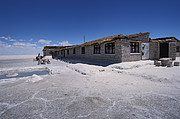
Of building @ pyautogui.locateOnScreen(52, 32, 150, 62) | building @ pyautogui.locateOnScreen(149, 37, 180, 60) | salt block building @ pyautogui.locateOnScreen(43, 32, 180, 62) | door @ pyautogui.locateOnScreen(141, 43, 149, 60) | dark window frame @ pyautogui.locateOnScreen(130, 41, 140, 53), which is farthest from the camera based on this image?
building @ pyautogui.locateOnScreen(149, 37, 180, 60)

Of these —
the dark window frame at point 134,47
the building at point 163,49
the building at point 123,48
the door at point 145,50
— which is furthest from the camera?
the building at point 163,49

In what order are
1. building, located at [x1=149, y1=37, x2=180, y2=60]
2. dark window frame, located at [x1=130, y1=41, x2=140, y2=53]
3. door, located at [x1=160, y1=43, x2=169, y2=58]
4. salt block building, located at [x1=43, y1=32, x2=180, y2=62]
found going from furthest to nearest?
door, located at [x1=160, y1=43, x2=169, y2=58] → building, located at [x1=149, y1=37, x2=180, y2=60] → dark window frame, located at [x1=130, y1=41, x2=140, y2=53] → salt block building, located at [x1=43, y1=32, x2=180, y2=62]

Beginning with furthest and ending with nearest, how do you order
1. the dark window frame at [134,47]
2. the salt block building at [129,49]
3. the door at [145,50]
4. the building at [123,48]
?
the door at [145,50] < the dark window frame at [134,47] < the salt block building at [129,49] < the building at [123,48]

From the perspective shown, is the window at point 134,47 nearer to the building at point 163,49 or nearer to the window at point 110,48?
the window at point 110,48

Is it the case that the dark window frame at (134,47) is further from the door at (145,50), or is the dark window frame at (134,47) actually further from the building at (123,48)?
the door at (145,50)

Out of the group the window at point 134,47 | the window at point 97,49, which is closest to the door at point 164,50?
the window at point 134,47

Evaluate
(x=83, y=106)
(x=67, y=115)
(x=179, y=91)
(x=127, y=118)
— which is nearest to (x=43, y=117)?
(x=67, y=115)

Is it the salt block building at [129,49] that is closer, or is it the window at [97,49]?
the salt block building at [129,49]

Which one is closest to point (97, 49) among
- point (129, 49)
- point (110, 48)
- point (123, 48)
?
point (110, 48)

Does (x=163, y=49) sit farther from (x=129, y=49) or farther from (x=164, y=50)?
(x=129, y=49)

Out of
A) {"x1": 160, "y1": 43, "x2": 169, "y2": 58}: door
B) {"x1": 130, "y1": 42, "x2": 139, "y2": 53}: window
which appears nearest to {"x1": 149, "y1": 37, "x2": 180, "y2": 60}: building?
{"x1": 160, "y1": 43, "x2": 169, "y2": 58}: door

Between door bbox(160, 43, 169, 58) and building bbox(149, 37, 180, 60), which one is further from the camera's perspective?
door bbox(160, 43, 169, 58)

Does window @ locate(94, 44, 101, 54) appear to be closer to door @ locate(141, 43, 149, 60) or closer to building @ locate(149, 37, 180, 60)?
door @ locate(141, 43, 149, 60)

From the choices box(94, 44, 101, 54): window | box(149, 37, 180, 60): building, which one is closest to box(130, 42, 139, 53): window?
box(149, 37, 180, 60): building
